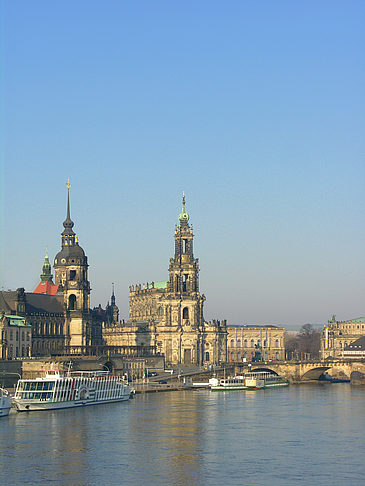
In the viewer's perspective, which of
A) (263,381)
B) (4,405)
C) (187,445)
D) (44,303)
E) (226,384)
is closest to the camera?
(187,445)

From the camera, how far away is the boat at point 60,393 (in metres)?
110

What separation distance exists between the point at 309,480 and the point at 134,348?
419 feet

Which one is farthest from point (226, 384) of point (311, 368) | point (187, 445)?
point (187, 445)

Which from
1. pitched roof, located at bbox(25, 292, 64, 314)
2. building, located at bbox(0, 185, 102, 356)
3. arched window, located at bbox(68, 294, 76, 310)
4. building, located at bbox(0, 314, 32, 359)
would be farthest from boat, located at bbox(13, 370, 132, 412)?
arched window, located at bbox(68, 294, 76, 310)

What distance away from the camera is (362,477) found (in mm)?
67625

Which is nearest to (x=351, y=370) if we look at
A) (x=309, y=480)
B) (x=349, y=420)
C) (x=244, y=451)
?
(x=349, y=420)

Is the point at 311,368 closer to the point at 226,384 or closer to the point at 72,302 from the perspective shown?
the point at 226,384

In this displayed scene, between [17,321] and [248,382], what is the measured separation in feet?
145

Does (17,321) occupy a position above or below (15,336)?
above

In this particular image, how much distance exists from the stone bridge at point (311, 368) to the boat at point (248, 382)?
4918 mm

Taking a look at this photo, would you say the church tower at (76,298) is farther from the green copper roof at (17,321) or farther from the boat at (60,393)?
the boat at (60,393)

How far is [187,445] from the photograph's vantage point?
270 feet

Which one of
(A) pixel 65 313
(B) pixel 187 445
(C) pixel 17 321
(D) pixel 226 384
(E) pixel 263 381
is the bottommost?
(B) pixel 187 445


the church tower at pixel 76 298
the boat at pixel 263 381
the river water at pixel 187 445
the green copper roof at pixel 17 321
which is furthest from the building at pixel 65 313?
the river water at pixel 187 445
